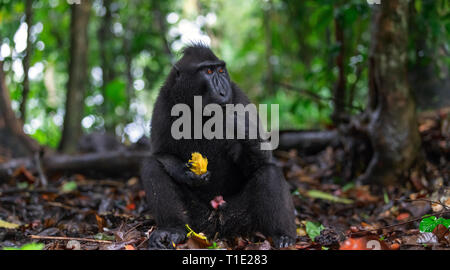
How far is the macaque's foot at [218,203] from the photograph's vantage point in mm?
3930

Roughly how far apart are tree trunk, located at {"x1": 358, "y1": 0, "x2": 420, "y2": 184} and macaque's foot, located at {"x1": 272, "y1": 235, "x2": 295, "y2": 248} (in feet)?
6.97

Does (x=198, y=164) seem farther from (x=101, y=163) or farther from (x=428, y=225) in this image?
(x=101, y=163)

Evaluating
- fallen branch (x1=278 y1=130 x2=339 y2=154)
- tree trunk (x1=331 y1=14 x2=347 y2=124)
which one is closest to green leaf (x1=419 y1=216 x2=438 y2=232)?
tree trunk (x1=331 y1=14 x2=347 y2=124)

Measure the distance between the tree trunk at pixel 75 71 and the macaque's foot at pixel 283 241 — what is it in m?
5.01

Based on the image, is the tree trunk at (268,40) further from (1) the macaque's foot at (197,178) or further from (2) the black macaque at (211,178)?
(1) the macaque's foot at (197,178)

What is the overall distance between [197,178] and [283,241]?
888 millimetres

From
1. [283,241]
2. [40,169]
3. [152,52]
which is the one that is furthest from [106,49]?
[283,241]

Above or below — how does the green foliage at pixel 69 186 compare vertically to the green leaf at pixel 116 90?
below

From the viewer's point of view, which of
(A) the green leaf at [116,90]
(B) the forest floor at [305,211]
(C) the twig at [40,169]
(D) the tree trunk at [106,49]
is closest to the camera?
(B) the forest floor at [305,211]

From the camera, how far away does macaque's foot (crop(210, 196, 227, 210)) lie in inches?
155

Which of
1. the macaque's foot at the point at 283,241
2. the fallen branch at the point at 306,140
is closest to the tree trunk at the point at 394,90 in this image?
the fallen branch at the point at 306,140
